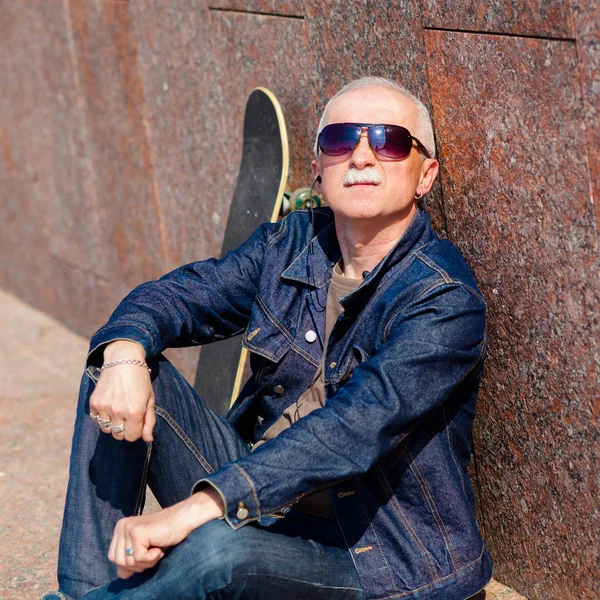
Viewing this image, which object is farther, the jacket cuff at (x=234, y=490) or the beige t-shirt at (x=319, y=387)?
the beige t-shirt at (x=319, y=387)

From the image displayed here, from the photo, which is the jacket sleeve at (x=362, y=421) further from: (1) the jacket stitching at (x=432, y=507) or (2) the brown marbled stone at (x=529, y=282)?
(2) the brown marbled stone at (x=529, y=282)

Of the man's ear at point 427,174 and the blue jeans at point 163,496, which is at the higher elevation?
the man's ear at point 427,174

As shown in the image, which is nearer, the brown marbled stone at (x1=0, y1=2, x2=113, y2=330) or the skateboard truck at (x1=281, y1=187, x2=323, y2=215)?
the skateboard truck at (x1=281, y1=187, x2=323, y2=215)

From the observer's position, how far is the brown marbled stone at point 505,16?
7.83 feet

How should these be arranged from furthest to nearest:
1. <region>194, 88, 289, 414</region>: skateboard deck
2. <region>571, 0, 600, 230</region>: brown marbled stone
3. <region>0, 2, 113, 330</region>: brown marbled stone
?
<region>0, 2, 113, 330</region>: brown marbled stone < <region>194, 88, 289, 414</region>: skateboard deck < <region>571, 0, 600, 230</region>: brown marbled stone

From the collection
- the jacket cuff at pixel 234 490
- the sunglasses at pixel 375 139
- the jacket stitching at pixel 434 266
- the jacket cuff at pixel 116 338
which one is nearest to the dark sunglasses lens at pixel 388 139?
the sunglasses at pixel 375 139

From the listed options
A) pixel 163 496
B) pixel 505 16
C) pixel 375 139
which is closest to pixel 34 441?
pixel 163 496

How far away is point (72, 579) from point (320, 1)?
198 centimetres

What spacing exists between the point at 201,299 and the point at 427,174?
0.76m

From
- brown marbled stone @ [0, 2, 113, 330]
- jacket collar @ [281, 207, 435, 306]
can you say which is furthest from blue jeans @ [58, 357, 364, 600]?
brown marbled stone @ [0, 2, 113, 330]

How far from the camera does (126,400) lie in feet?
8.63

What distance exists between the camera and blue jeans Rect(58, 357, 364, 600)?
98.6 inches

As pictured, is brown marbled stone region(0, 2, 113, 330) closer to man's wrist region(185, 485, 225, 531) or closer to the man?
the man

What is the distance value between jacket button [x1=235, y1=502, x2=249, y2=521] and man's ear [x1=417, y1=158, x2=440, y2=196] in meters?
1.04
